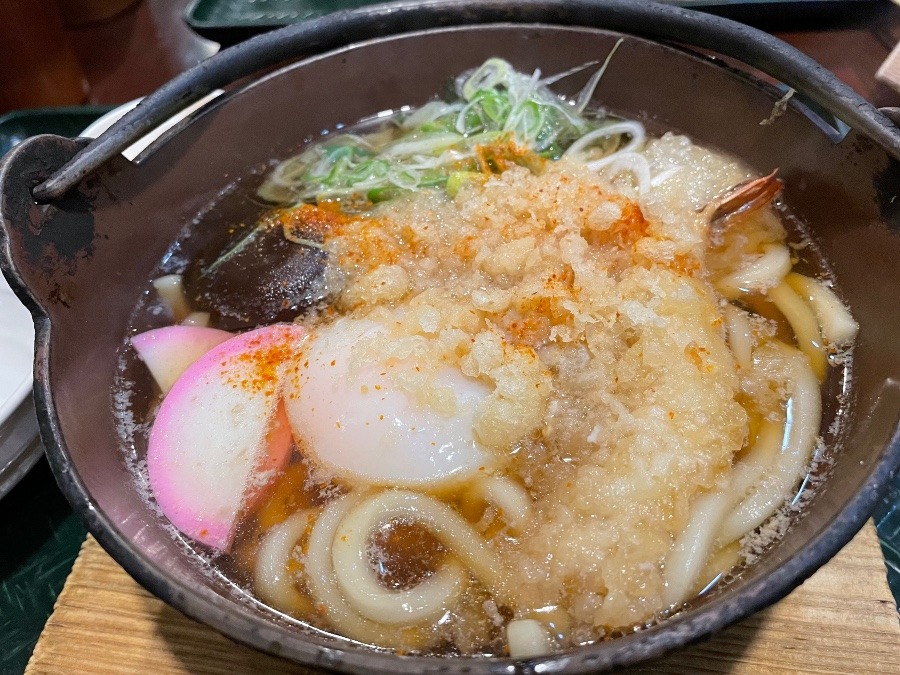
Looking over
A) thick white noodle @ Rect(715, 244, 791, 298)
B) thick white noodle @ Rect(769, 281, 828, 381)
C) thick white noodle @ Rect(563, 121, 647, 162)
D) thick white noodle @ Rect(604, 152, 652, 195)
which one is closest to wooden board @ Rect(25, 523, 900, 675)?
thick white noodle @ Rect(769, 281, 828, 381)

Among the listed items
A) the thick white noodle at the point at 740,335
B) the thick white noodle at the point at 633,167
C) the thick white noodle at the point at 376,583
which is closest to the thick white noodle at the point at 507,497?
the thick white noodle at the point at 376,583

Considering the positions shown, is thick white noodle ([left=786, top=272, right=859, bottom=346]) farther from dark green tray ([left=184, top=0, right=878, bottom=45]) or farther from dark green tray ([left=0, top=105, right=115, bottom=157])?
dark green tray ([left=0, top=105, right=115, bottom=157])

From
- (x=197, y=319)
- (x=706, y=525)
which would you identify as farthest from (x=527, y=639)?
(x=197, y=319)

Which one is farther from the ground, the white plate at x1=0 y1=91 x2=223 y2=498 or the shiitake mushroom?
the shiitake mushroom

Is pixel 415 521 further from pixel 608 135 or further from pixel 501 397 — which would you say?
pixel 608 135

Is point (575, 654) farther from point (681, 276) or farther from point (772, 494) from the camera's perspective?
point (681, 276)
